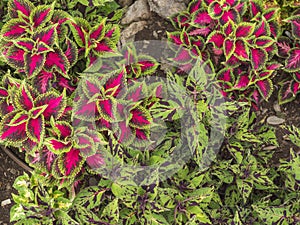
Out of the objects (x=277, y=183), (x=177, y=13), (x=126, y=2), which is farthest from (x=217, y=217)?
(x=126, y=2)

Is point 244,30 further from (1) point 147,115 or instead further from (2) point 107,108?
(2) point 107,108

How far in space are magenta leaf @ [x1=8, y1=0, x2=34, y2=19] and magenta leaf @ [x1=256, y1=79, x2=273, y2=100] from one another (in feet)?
5.06

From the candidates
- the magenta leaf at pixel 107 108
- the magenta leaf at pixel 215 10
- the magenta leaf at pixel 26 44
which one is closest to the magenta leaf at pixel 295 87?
the magenta leaf at pixel 215 10

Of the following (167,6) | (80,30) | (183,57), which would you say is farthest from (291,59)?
(80,30)

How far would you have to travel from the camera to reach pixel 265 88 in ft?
9.74

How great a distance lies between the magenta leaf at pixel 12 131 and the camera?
92.6 inches

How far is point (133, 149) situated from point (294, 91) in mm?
1213

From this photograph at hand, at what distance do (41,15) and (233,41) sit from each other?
1206 millimetres

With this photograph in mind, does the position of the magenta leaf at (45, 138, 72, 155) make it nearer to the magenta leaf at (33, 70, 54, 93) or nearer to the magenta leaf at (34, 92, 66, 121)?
the magenta leaf at (34, 92, 66, 121)

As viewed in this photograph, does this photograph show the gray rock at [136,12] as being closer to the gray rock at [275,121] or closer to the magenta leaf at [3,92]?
the magenta leaf at [3,92]

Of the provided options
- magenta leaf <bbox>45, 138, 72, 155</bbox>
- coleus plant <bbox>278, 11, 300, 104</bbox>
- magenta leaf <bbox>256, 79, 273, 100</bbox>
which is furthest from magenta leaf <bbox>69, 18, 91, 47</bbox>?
coleus plant <bbox>278, 11, 300, 104</bbox>

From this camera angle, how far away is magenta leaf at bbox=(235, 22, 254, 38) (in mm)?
2854

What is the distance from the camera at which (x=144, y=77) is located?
9.48ft

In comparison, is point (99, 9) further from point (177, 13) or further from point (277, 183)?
point (277, 183)
